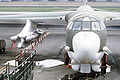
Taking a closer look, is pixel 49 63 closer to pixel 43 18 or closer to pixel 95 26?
pixel 43 18

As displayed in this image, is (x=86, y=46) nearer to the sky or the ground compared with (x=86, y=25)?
nearer to the ground

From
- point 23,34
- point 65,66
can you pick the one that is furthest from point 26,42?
point 65,66

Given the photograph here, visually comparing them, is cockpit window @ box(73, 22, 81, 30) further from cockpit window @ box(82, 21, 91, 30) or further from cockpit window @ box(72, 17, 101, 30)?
cockpit window @ box(82, 21, 91, 30)

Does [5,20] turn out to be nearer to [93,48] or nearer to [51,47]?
[51,47]

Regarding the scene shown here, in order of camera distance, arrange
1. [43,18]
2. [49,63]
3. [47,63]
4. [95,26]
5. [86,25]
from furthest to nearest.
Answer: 1. [43,18]
2. [47,63]
3. [49,63]
4. [95,26]
5. [86,25]

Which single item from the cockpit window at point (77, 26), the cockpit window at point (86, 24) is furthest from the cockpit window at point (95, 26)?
the cockpit window at point (77, 26)

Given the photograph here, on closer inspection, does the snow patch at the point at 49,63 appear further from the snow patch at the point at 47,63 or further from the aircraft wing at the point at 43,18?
the aircraft wing at the point at 43,18

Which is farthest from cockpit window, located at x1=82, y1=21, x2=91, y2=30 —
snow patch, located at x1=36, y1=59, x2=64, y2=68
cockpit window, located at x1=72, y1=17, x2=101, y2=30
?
snow patch, located at x1=36, y1=59, x2=64, y2=68

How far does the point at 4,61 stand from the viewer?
54.2ft

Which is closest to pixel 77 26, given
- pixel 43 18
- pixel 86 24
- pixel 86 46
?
pixel 86 24

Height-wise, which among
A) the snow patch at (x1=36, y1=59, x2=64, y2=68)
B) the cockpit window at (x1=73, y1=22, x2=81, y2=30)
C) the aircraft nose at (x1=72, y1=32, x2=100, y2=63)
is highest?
the cockpit window at (x1=73, y1=22, x2=81, y2=30)

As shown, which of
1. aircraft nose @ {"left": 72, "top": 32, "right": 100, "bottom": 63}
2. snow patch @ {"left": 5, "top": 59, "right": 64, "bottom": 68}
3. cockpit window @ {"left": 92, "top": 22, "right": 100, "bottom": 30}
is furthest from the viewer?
snow patch @ {"left": 5, "top": 59, "right": 64, "bottom": 68}

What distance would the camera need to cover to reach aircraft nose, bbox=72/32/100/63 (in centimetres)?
934

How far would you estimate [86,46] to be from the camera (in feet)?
30.5
